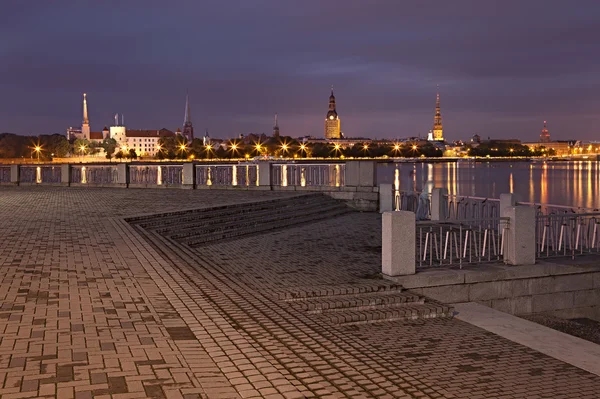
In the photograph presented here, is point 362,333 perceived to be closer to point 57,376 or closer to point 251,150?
point 57,376

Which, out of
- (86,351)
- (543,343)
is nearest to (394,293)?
(543,343)

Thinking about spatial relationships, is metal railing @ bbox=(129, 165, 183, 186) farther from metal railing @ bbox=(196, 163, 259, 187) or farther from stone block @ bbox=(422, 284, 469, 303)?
stone block @ bbox=(422, 284, 469, 303)

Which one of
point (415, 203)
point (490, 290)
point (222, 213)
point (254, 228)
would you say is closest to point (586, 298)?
point (490, 290)

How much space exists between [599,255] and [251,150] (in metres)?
163

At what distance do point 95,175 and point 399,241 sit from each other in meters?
25.4

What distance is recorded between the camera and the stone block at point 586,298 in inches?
426

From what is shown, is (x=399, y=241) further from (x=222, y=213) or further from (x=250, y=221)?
(x=222, y=213)

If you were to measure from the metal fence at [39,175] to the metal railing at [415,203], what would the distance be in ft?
63.8

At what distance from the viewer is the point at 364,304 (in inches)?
330

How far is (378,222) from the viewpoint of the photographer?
18.5 m

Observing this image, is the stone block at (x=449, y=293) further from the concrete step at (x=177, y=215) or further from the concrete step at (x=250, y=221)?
the concrete step at (x=177, y=215)

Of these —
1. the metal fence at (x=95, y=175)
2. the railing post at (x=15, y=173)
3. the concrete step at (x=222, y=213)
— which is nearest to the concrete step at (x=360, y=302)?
the concrete step at (x=222, y=213)

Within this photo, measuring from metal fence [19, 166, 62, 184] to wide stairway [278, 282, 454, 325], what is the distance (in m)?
27.1

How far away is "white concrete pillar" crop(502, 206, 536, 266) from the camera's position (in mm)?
10531
